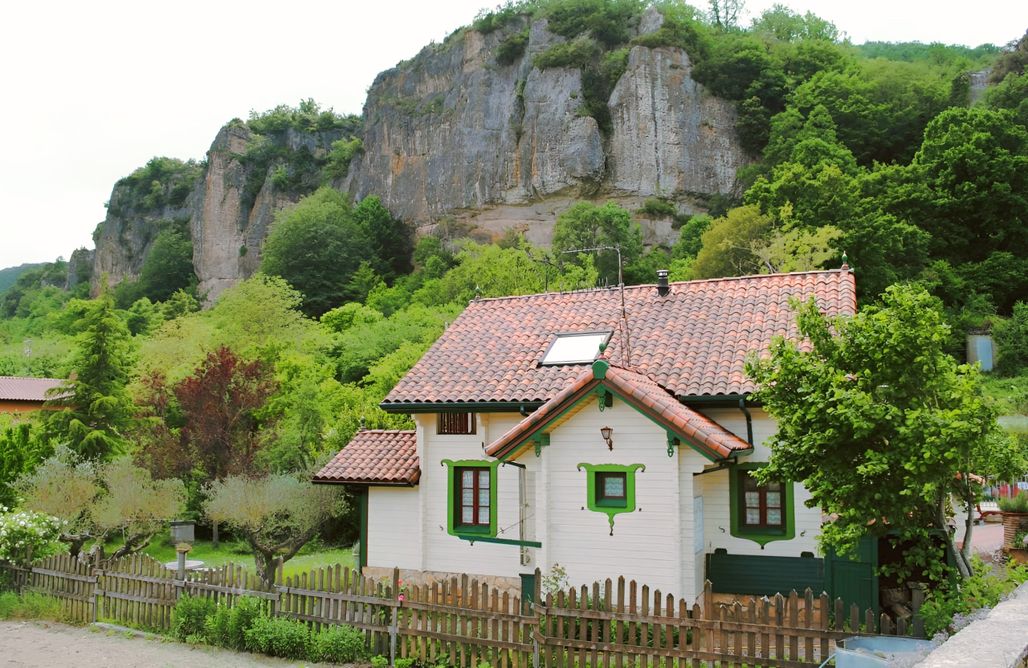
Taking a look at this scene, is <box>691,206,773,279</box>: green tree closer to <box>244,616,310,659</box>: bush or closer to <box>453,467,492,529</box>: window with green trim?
<box>453,467,492,529</box>: window with green trim

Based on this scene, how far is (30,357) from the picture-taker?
70.4 meters

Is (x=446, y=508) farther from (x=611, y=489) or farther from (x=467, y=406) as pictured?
(x=611, y=489)

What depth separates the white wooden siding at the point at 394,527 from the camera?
15859 millimetres

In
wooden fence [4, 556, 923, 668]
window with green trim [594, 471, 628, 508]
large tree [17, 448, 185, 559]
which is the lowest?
wooden fence [4, 556, 923, 668]

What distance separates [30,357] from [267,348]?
5061 centimetres

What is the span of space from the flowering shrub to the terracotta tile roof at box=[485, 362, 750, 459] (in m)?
9.00

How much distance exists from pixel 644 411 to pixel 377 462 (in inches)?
254

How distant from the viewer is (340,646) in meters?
11.4

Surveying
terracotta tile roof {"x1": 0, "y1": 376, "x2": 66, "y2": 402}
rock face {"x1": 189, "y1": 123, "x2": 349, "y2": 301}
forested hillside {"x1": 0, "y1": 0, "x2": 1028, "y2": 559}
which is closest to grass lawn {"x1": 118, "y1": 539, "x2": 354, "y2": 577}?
forested hillside {"x1": 0, "y1": 0, "x2": 1028, "y2": 559}

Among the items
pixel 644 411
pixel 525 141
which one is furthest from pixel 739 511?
pixel 525 141

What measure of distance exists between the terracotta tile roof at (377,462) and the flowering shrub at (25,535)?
5.11 meters

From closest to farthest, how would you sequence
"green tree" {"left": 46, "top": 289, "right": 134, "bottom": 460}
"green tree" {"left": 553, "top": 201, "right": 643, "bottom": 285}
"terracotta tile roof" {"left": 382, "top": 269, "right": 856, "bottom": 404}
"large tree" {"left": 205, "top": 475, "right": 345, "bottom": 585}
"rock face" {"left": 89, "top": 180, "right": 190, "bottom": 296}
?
"terracotta tile roof" {"left": 382, "top": 269, "right": 856, "bottom": 404}, "large tree" {"left": 205, "top": 475, "right": 345, "bottom": 585}, "green tree" {"left": 46, "top": 289, "right": 134, "bottom": 460}, "green tree" {"left": 553, "top": 201, "right": 643, "bottom": 285}, "rock face" {"left": 89, "top": 180, "right": 190, "bottom": 296}

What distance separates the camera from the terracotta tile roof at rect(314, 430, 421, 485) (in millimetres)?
16000

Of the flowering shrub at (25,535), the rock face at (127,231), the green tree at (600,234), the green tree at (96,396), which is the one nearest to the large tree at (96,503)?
the flowering shrub at (25,535)
